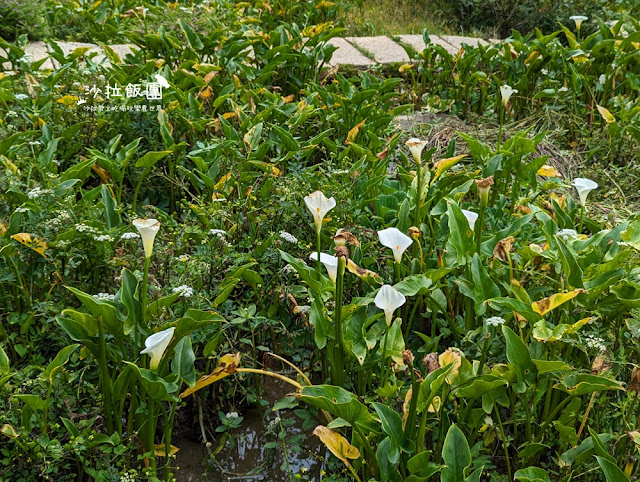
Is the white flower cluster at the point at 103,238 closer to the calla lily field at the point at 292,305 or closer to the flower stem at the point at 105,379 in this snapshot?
the calla lily field at the point at 292,305

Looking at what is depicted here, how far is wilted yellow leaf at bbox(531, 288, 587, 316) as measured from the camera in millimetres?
1727

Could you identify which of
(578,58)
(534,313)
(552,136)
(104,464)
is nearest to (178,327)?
(104,464)

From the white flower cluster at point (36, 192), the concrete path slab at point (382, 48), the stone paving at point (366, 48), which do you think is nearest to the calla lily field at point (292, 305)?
the white flower cluster at point (36, 192)

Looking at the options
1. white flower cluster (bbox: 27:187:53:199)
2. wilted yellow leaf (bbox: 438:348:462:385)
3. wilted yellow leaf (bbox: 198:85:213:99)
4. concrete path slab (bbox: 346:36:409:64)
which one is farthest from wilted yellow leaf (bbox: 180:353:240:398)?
concrete path slab (bbox: 346:36:409:64)

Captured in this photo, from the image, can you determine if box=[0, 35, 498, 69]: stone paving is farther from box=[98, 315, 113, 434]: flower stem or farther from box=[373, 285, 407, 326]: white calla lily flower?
box=[373, 285, 407, 326]: white calla lily flower

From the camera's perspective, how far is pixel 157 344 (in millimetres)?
1496

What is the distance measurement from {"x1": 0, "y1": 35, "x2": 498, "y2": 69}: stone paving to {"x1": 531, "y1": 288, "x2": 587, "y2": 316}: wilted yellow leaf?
3071mm

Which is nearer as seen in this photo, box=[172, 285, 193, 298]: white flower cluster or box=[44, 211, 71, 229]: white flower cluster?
box=[172, 285, 193, 298]: white flower cluster

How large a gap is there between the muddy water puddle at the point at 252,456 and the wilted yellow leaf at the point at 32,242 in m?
0.69

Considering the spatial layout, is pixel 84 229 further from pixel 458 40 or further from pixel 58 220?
pixel 458 40

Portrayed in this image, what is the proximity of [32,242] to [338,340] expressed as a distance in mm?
955

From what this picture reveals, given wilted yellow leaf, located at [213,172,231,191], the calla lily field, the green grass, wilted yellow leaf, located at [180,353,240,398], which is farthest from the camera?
the green grass

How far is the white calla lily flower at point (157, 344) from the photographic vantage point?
1.48 m

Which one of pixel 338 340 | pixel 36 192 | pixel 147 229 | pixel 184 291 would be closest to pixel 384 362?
pixel 338 340
